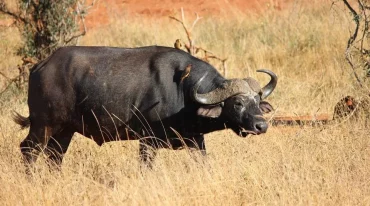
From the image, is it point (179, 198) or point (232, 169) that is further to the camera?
point (232, 169)

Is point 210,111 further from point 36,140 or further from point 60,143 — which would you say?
point 36,140

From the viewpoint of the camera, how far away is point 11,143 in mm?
8383

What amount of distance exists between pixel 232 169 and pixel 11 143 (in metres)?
2.59

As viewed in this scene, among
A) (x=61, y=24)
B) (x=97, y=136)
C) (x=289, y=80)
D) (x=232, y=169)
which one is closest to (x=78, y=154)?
(x=97, y=136)

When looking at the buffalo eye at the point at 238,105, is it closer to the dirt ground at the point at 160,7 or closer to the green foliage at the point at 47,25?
the green foliage at the point at 47,25

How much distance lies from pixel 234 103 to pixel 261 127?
16.1 inches

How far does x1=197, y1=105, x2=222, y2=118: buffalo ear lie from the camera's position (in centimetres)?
779

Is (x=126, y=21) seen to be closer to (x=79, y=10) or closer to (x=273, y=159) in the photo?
(x=79, y=10)

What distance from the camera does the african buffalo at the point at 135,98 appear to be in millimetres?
7824

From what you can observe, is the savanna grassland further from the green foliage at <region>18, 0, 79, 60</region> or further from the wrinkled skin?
the green foliage at <region>18, 0, 79, 60</region>

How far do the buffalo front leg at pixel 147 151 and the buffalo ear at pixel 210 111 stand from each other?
51cm

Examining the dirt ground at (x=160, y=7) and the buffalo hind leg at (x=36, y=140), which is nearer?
the buffalo hind leg at (x=36, y=140)

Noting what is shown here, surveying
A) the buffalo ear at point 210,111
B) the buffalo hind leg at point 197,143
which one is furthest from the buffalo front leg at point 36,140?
the buffalo ear at point 210,111

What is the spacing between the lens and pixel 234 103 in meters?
7.77
